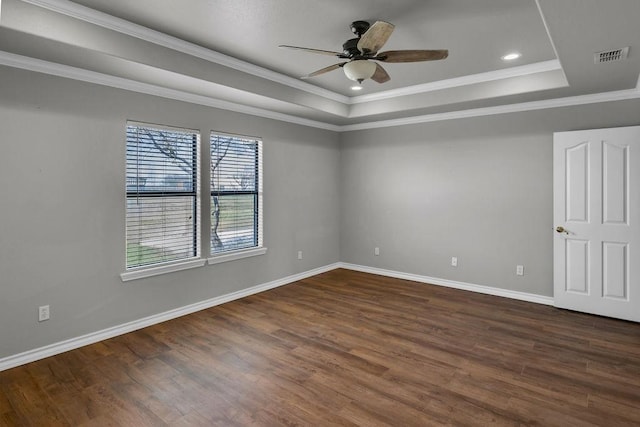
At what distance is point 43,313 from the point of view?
3061 mm

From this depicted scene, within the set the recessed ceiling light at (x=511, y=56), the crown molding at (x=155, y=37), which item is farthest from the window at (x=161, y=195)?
the recessed ceiling light at (x=511, y=56)

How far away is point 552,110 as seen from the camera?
4340 mm

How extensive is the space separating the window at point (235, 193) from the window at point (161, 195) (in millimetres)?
272

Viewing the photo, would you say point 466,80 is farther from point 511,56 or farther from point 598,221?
point 598,221

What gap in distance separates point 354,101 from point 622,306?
4.08m

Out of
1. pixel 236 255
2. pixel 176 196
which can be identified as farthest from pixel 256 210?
pixel 176 196

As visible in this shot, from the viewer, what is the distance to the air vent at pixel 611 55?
112 inches

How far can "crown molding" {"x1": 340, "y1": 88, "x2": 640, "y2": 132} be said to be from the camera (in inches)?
156

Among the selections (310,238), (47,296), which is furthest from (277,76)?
(47,296)

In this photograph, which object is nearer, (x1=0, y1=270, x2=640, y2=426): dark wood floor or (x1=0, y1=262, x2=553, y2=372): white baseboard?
(x1=0, y1=270, x2=640, y2=426): dark wood floor

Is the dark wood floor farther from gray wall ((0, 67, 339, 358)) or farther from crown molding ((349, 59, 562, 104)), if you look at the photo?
crown molding ((349, 59, 562, 104))

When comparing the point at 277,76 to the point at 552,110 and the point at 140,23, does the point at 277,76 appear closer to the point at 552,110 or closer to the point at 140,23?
the point at 140,23

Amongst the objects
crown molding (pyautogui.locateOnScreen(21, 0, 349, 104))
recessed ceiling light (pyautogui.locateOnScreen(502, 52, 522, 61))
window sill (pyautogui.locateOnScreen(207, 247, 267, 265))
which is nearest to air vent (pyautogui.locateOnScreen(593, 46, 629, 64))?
recessed ceiling light (pyautogui.locateOnScreen(502, 52, 522, 61))

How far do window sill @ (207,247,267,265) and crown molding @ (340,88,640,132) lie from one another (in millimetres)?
2676
